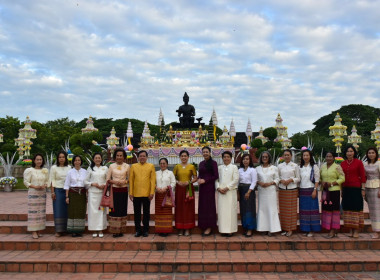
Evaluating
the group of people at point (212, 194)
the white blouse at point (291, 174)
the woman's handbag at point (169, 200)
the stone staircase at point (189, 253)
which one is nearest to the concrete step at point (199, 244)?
the stone staircase at point (189, 253)

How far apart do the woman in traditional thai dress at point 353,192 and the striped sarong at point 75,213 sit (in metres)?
4.65

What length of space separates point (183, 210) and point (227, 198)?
814 mm

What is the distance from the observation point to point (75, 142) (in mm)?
13344

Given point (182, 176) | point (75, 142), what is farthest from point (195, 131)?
point (182, 176)

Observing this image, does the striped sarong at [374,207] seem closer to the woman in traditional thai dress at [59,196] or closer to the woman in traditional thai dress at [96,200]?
the woman in traditional thai dress at [96,200]

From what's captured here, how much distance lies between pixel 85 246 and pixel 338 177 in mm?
4508

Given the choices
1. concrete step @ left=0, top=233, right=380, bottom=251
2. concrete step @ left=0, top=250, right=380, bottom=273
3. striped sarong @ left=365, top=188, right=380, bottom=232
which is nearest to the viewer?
concrete step @ left=0, top=250, right=380, bottom=273

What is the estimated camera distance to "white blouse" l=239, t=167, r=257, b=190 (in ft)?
18.3

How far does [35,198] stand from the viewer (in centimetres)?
558

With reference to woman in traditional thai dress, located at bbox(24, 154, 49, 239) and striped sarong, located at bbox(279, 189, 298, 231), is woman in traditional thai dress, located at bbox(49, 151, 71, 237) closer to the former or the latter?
woman in traditional thai dress, located at bbox(24, 154, 49, 239)

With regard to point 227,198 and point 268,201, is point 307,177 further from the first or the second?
point 227,198

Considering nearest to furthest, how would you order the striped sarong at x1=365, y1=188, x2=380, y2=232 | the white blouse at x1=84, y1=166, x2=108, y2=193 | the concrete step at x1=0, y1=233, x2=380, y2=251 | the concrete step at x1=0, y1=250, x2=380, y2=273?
the concrete step at x1=0, y1=250, x2=380, y2=273
the concrete step at x1=0, y1=233, x2=380, y2=251
the striped sarong at x1=365, y1=188, x2=380, y2=232
the white blouse at x1=84, y1=166, x2=108, y2=193

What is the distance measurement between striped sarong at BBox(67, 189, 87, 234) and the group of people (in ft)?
0.05

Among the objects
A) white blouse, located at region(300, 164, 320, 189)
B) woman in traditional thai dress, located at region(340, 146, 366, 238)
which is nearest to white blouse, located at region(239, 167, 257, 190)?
white blouse, located at region(300, 164, 320, 189)
